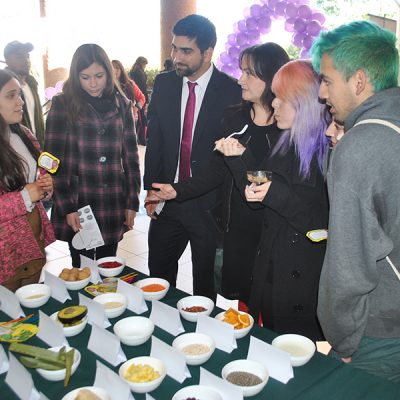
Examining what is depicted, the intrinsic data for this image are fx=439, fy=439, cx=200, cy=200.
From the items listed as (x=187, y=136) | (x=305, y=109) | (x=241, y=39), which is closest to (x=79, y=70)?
(x=187, y=136)

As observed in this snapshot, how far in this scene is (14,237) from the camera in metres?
2.15

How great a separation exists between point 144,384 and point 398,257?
818 millimetres

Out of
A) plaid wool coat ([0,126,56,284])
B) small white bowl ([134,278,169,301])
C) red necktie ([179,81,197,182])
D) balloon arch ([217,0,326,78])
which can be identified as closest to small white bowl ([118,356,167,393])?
small white bowl ([134,278,169,301])

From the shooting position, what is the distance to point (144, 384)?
1230mm

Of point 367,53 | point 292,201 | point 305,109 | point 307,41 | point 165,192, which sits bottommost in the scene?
point 165,192

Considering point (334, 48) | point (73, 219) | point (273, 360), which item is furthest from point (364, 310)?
point (73, 219)

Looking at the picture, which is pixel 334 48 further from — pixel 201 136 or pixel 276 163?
pixel 201 136

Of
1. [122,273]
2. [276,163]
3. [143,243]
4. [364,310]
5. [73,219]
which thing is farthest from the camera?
[143,243]

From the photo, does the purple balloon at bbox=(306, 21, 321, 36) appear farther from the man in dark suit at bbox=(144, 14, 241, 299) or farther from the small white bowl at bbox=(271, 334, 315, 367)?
the small white bowl at bbox=(271, 334, 315, 367)

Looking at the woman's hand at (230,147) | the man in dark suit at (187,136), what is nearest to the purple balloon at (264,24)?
the man in dark suit at (187,136)

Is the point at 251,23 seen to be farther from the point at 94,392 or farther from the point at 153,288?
the point at 94,392

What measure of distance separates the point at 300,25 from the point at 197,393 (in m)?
3.26

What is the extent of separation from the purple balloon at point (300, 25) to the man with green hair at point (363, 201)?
2463 mm

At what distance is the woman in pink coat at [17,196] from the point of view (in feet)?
6.87
